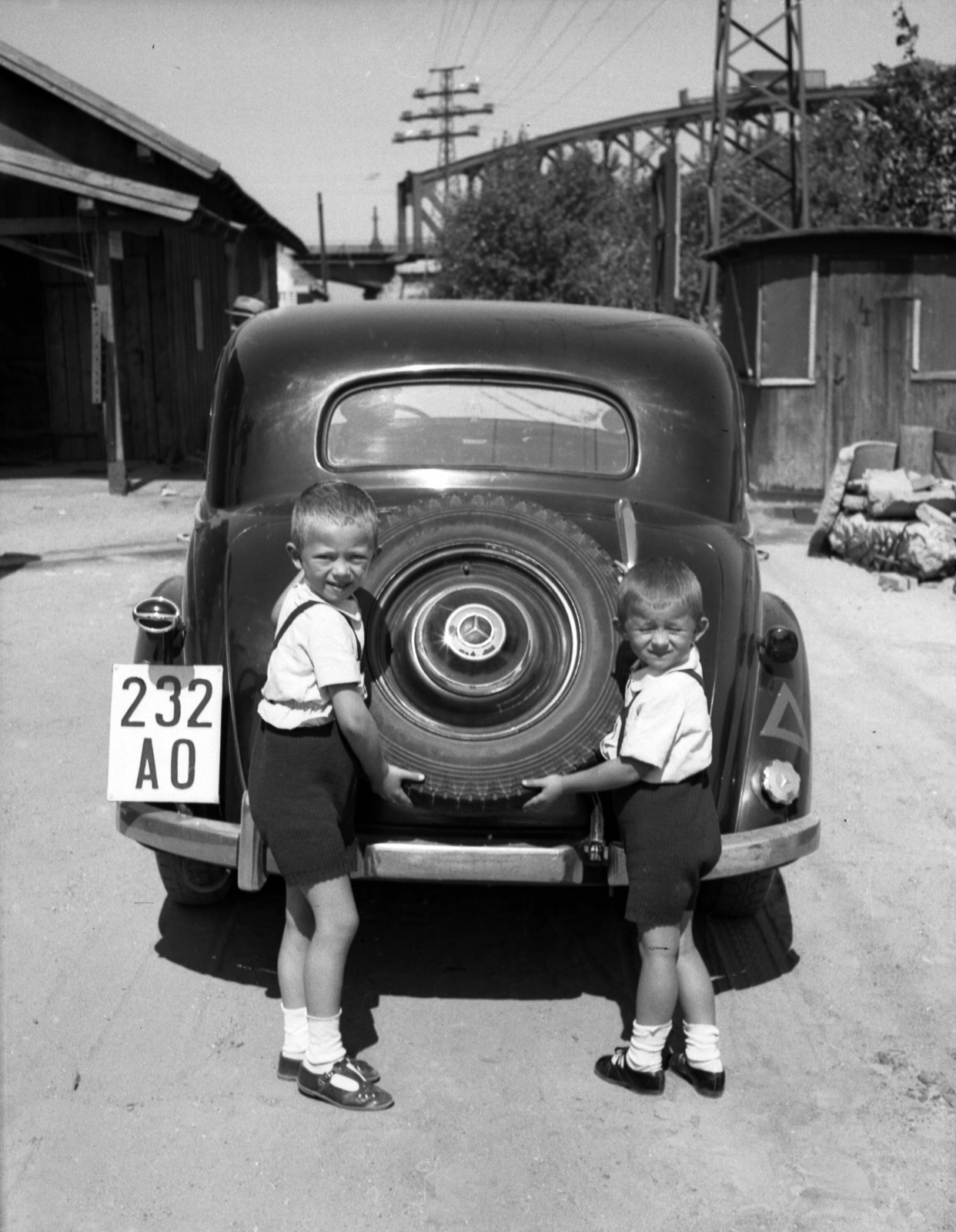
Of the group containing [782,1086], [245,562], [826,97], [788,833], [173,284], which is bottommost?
[782,1086]

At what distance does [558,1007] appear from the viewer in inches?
151

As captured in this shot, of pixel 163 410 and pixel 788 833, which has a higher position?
pixel 163 410

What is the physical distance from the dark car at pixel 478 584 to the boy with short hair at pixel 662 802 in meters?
0.14

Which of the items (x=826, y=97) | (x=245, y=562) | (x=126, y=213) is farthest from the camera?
(x=826, y=97)

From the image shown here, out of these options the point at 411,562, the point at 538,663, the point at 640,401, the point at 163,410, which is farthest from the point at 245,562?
the point at 163,410

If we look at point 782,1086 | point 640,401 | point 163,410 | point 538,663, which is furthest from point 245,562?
point 163,410

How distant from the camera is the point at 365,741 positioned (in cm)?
324

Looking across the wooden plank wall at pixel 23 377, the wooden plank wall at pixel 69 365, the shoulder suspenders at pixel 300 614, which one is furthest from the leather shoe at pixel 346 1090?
the wooden plank wall at pixel 23 377

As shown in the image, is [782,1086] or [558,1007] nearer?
[782,1086]

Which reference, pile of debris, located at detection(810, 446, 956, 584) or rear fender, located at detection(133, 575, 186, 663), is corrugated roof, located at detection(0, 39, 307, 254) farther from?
rear fender, located at detection(133, 575, 186, 663)

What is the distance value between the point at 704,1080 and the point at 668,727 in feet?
2.91

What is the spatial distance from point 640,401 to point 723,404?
30 centimetres

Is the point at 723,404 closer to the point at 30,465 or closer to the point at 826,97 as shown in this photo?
the point at 30,465

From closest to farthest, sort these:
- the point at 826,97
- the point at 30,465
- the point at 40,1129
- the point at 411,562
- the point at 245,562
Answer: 1. the point at 40,1129
2. the point at 411,562
3. the point at 245,562
4. the point at 30,465
5. the point at 826,97
